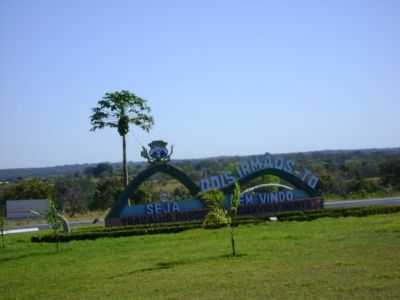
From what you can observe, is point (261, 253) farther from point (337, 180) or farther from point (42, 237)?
point (337, 180)

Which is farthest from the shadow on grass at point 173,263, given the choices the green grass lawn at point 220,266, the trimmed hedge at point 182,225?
the trimmed hedge at point 182,225

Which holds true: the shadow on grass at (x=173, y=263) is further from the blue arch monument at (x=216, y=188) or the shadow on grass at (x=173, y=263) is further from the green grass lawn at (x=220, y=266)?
the blue arch monument at (x=216, y=188)

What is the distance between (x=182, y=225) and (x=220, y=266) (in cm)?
1668

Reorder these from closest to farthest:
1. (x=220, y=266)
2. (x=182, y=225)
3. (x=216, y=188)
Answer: (x=220, y=266)
(x=182, y=225)
(x=216, y=188)

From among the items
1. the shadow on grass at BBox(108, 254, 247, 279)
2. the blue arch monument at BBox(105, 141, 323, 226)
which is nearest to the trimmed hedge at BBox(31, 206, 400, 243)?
the blue arch monument at BBox(105, 141, 323, 226)

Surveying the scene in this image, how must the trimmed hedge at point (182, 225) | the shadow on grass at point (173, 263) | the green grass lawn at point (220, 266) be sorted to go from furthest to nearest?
the trimmed hedge at point (182, 225) → the shadow on grass at point (173, 263) → the green grass lawn at point (220, 266)

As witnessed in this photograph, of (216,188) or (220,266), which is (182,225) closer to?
(216,188)

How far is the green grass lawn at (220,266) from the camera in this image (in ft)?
57.2

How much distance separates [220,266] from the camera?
73.4ft

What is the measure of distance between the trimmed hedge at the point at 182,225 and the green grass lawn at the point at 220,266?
1.94m

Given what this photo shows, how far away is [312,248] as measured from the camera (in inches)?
994

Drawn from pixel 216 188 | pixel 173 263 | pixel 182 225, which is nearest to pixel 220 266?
pixel 173 263

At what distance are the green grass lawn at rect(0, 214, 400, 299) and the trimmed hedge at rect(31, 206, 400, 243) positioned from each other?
1941 millimetres

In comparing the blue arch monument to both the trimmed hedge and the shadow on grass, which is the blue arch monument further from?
the shadow on grass
